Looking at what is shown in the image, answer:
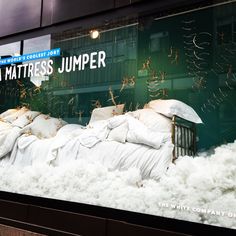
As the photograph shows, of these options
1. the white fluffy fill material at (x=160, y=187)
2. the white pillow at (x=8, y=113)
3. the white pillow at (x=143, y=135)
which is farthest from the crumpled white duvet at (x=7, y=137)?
the white pillow at (x=143, y=135)

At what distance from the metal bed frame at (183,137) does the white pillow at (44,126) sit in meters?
1.06

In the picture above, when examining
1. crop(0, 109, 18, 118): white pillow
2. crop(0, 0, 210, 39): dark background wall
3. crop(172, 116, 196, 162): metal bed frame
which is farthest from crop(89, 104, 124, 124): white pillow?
crop(0, 109, 18, 118): white pillow

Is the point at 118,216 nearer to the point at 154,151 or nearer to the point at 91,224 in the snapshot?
the point at 91,224

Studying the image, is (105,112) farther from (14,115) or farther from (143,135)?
(14,115)

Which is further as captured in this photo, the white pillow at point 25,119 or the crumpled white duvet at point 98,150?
the white pillow at point 25,119

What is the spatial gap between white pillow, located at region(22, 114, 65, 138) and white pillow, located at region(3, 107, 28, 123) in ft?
0.52

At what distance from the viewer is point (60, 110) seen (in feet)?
9.82

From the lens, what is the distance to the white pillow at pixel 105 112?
2670mm

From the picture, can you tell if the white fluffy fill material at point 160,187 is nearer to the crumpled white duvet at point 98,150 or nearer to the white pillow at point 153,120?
the crumpled white duvet at point 98,150

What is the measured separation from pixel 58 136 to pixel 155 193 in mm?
1062

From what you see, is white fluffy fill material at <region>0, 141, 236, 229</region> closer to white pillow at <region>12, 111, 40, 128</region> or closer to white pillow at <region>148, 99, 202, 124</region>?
white pillow at <region>148, 99, 202, 124</region>

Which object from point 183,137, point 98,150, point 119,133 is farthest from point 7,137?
point 183,137

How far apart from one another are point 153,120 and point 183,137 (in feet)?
0.88

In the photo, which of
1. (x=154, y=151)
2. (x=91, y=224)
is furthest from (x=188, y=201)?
(x=91, y=224)
